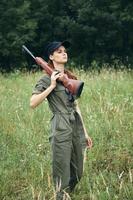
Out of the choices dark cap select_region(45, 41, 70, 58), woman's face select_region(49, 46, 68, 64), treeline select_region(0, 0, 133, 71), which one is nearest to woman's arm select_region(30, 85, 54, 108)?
woman's face select_region(49, 46, 68, 64)

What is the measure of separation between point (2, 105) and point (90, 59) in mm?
20878

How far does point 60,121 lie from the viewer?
4547 millimetres

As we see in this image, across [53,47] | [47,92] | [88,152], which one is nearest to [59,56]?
[53,47]

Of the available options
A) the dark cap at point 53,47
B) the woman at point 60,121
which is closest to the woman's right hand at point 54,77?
the woman at point 60,121

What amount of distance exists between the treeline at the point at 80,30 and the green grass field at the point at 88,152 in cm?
1954

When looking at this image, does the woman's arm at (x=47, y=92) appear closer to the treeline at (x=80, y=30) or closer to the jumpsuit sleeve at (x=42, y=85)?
the jumpsuit sleeve at (x=42, y=85)

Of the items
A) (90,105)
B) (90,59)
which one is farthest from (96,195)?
(90,59)

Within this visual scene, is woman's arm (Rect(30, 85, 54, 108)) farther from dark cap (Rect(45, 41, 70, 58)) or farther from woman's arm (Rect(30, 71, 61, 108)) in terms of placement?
dark cap (Rect(45, 41, 70, 58))

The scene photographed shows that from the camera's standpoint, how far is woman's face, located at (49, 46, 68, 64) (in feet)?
15.1

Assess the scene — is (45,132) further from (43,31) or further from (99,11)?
(43,31)

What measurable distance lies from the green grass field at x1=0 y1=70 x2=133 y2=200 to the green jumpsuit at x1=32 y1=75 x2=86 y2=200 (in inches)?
7.6

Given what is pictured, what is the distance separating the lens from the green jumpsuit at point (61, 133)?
14.9 feet

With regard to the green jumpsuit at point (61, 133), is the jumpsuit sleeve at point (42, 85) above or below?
above

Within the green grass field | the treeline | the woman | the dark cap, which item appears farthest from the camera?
the treeline
